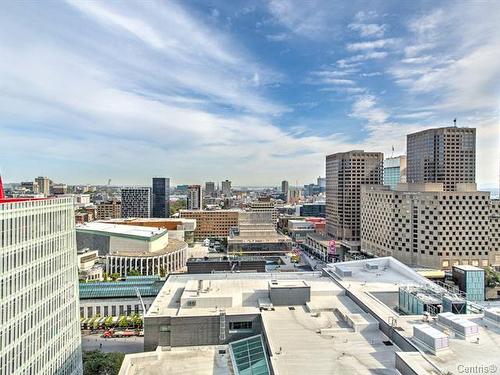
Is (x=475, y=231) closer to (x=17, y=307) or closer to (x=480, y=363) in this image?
(x=480, y=363)

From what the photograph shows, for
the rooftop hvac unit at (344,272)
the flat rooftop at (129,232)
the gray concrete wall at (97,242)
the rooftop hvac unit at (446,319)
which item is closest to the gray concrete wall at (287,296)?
the rooftop hvac unit at (344,272)

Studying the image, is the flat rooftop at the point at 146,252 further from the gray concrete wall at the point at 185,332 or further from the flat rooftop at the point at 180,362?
the flat rooftop at the point at 180,362

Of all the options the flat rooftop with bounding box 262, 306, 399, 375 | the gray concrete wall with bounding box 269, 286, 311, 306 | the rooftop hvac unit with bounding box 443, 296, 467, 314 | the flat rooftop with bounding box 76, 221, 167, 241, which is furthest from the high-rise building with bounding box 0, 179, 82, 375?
the flat rooftop with bounding box 76, 221, 167, 241

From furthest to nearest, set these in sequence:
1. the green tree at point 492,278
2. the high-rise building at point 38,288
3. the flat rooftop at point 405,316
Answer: the green tree at point 492,278, the high-rise building at point 38,288, the flat rooftop at point 405,316

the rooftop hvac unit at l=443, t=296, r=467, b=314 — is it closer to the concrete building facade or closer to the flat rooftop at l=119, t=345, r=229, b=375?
the flat rooftop at l=119, t=345, r=229, b=375

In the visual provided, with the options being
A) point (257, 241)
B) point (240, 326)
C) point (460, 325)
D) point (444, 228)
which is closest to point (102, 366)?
point (240, 326)

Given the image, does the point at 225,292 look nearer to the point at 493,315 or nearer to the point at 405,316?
the point at 405,316
